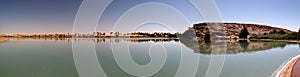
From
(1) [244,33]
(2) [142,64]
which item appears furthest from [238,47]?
(1) [244,33]

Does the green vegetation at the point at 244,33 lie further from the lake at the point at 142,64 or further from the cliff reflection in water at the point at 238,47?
the lake at the point at 142,64

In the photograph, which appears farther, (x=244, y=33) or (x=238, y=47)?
Answer: (x=244, y=33)

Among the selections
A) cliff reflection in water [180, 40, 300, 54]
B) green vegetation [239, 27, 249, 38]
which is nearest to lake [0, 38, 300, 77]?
cliff reflection in water [180, 40, 300, 54]

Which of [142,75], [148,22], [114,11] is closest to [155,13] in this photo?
→ [148,22]

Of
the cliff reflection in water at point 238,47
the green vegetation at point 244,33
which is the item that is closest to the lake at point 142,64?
the cliff reflection in water at point 238,47

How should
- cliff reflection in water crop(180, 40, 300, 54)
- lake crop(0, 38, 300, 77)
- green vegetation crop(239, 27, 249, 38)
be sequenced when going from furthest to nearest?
green vegetation crop(239, 27, 249, 38)
cliff reflection in water crop(180, 40, 300, 54)
lake crop(0, 38, 300, 77)

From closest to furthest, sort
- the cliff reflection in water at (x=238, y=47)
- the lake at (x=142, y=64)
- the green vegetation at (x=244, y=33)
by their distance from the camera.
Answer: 1. the lake at (x=142, y=64)
2. the cliff reflection in water at (x=238, y=47)
3. the green vegetation at (x=244, y=33)

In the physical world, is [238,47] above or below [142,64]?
above

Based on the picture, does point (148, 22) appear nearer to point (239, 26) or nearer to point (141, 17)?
point (141, 17)

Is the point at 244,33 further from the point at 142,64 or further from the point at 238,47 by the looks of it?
the point at 142,64

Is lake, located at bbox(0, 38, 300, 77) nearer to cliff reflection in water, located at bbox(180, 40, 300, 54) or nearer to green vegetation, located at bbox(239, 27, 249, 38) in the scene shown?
cliff reflection in water, located at bbox(180, 40, 300, 54)

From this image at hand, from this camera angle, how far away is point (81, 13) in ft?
19.8

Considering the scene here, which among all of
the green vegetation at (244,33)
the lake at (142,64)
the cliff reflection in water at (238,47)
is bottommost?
the lake at (142,64)

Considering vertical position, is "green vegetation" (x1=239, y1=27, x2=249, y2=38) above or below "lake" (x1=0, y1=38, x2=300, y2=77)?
above
